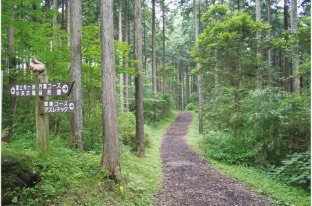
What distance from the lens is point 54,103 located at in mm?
5414

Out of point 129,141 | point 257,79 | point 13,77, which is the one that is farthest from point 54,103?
point 257,79

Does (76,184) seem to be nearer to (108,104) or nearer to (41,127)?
(41,127)

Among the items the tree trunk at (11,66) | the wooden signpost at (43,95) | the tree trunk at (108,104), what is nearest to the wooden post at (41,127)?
the wooden signpost at (43,95)

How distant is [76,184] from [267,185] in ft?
16.1

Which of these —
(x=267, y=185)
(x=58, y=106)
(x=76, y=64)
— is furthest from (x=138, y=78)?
(x=267, y=185)

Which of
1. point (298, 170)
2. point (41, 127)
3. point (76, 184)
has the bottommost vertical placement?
point (298, 170)

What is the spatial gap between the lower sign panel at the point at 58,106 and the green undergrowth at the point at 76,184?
991 millimetres

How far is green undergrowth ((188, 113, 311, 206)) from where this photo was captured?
564 centimetres

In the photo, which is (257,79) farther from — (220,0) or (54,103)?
(220,0)

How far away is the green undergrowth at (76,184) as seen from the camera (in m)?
4.32

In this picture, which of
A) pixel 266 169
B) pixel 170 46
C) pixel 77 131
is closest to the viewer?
pixel 77 131

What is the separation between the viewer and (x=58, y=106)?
5375 millimetres

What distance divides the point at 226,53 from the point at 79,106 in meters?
6.80

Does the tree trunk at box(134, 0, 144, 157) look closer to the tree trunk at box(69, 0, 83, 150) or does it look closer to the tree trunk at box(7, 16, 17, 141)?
the tree trunk at box(69, 0, 83, 150)
